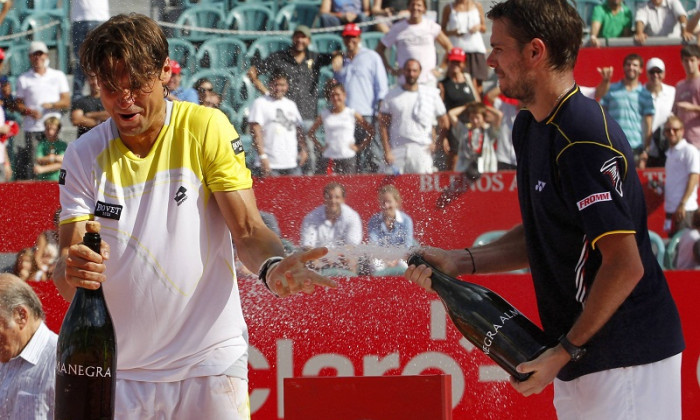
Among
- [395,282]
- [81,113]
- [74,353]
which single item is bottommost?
[395,282]

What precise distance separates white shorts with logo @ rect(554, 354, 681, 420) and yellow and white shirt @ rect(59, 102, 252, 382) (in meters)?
1.01

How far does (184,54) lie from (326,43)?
4.56ft

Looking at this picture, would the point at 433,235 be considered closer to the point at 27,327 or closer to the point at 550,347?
the point at 27,327

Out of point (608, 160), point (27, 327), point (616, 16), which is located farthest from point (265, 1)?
point (608, 160)

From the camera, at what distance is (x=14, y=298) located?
4215 millimetres

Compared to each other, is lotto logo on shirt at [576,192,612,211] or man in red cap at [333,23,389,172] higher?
A: lotto logo on shirt at [576,192,612,211]

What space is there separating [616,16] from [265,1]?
3.64 metres

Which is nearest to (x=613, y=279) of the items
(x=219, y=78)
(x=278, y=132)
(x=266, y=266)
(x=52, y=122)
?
(x=266, y=266)

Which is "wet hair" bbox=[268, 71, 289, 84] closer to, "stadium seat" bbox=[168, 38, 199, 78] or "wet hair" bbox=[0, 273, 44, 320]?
"stadium seat" bbox=[168, 38, 199, 78]

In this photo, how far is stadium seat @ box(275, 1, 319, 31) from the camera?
9750 millimetres

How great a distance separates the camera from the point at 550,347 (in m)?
2.66

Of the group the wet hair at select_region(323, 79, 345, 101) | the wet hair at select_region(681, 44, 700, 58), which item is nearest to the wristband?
the wet hair at select_region(323, 79, 345, 101)

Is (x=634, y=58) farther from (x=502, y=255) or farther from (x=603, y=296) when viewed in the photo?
(x=603, y=296)

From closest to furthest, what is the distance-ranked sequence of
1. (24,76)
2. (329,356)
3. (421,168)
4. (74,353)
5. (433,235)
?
(74,353) < (329,356) < (433,235) < (421,168) < (24,76)
